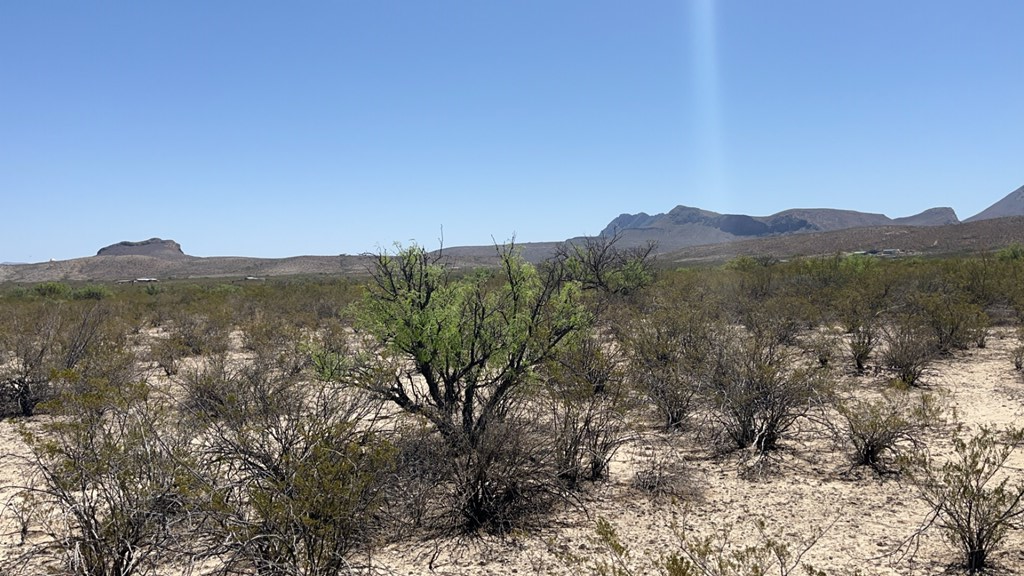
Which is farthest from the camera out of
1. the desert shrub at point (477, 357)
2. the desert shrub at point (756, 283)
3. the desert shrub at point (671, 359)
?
the desert shrub at point (756, 283)

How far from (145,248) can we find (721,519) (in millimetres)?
200931

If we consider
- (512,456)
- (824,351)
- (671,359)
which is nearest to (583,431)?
(512,456)

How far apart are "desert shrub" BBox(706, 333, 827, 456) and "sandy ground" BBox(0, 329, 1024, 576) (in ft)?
1.03

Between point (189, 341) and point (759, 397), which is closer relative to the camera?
point (759, 397)

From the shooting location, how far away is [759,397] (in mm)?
7984

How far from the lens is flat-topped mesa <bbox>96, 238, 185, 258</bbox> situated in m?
168

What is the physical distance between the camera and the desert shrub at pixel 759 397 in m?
7.74

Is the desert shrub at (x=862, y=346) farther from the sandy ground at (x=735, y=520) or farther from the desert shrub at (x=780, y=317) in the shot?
the sandy ground at (x=735, y=520)

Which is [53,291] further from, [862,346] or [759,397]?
[862,346]

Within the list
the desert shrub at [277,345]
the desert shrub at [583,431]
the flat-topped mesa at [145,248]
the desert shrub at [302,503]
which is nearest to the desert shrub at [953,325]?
the desert shrub at [583,431]

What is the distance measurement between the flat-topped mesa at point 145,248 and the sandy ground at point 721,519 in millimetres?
187151

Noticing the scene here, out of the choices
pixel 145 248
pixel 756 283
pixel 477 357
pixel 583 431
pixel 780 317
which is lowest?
pixel 583 431

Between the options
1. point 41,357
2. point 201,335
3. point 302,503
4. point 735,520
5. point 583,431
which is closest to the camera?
point 302,503

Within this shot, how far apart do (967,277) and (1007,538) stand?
19767mm
